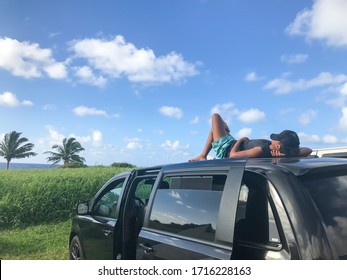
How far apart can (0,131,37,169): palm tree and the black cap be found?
36.7 metres

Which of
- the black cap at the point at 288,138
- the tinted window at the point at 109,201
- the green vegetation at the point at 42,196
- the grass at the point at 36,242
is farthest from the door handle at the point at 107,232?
the green vegetation at the point at 42,196

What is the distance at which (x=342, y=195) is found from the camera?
84.2 inches

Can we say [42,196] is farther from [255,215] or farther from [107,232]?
[255,215]

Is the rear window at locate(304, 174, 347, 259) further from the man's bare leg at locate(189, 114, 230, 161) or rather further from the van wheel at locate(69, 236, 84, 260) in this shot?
the van wheel at locate(69, 236, 84, 260)

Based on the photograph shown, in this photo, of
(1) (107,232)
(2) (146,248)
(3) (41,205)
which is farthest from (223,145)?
(3) (41,205)

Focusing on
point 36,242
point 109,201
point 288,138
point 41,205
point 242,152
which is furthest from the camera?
point 41,205

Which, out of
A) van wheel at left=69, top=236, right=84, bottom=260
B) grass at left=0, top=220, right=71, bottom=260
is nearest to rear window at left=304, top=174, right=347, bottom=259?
van wheel at left=69, top=236, right=84, bottom=260

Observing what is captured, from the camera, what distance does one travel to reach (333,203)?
2072 millimetres

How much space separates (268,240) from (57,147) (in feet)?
118

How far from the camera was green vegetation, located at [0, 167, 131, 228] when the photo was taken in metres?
11.6

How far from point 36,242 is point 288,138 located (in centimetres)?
759
